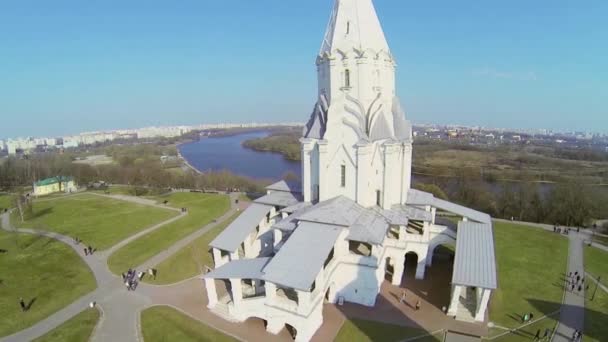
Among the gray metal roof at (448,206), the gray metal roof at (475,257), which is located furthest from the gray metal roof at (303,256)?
the gray metal roof at (448,206)

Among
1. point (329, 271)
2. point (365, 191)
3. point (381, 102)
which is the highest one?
point (381, 102)

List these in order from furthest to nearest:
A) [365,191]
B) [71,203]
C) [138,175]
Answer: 1. [138,175]
2. [71,203]
3. [365,191]

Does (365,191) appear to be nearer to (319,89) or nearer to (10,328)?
(319,89)

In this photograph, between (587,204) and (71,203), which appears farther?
(71,203)

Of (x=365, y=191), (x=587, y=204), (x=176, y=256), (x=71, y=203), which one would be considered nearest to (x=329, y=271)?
(x=365, y=191)

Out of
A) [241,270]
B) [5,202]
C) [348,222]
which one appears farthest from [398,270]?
[5,202]

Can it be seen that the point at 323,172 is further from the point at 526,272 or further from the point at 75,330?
the point at 75,330
